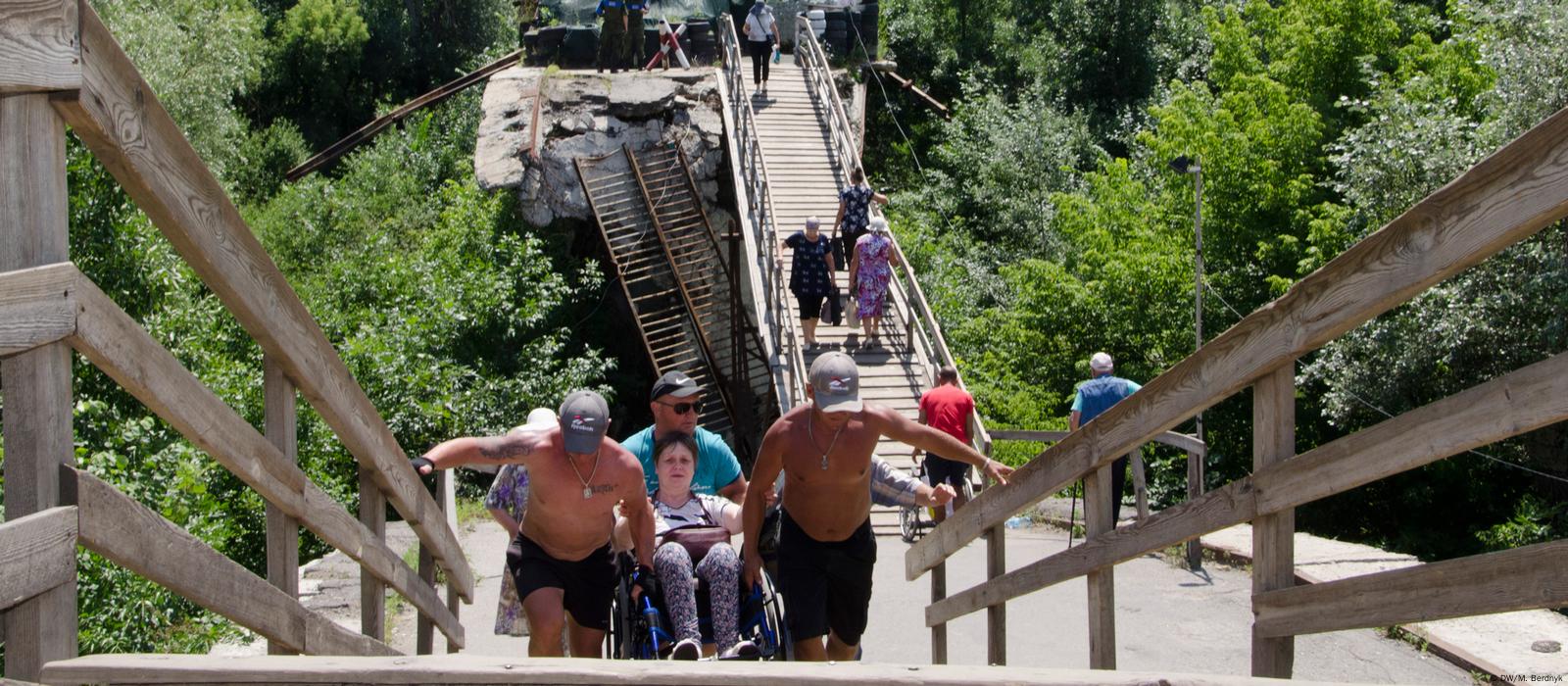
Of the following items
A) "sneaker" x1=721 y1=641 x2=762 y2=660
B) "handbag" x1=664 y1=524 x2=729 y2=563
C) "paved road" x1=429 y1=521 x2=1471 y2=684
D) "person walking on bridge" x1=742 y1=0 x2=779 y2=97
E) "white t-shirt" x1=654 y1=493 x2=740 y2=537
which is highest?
"person walking on bridge" x1=742 y1=0 x2=779 y2=97

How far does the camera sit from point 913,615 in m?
9.24

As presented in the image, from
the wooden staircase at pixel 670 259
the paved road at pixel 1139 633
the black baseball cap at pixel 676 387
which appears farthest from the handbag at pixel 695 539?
the wooden staircase at pixel 670 259

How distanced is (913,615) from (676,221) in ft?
46.7

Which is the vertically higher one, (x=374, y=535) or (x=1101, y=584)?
(x=374, y=535)

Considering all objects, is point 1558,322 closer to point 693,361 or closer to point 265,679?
point 693,361

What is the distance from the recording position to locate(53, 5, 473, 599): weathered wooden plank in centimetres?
262

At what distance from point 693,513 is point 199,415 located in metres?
3.03

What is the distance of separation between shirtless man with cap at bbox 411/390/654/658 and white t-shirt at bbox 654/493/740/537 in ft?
0.79

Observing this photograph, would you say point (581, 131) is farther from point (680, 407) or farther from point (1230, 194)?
point (680, 407)

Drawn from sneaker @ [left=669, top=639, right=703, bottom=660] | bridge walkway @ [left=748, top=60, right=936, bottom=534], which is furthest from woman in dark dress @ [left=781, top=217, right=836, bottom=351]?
sneaker @ [left=669, top=639, right=703, bottom=660]

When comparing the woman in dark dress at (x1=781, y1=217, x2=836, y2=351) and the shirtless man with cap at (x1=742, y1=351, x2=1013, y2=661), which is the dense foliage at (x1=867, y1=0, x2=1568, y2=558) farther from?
the shirtless man with cap at (x1=742, y1=351, x2=1013, y2=661)

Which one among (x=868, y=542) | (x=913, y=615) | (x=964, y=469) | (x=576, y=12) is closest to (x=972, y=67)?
(x=576, y=12)

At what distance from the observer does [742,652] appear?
5.42 m

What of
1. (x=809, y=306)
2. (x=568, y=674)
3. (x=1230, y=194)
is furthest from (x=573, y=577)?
(x=1230, y=194)
